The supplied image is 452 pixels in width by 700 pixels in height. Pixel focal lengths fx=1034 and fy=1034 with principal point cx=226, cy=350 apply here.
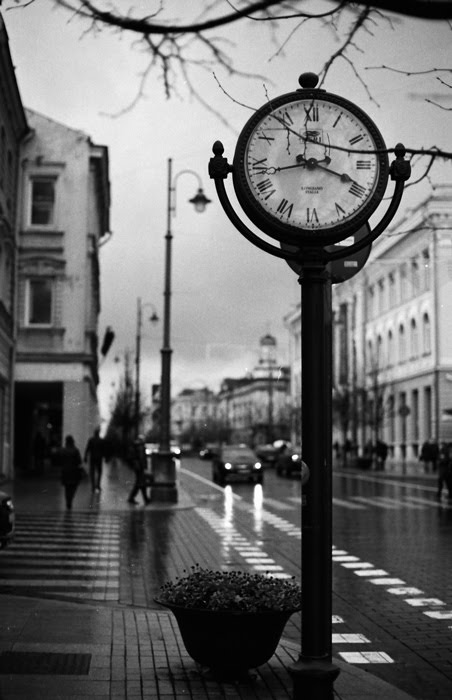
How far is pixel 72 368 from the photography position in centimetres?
4000

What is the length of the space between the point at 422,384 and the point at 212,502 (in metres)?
41.3

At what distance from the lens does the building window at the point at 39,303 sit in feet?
131

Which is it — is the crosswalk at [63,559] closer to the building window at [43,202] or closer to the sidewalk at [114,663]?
the sidewalk at [114,663]

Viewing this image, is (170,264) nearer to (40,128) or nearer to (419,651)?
(40,128)

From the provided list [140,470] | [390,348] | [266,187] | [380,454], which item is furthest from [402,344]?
[266,187]

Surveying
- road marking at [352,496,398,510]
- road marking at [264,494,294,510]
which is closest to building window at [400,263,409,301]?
road marking at [352,496,398,510]

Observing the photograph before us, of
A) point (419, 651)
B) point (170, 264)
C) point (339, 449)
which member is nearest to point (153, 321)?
point (170, 264)

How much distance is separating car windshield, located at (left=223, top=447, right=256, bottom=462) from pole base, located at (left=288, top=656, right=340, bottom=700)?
39.1 metres

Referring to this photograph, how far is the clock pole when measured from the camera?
18.6ft

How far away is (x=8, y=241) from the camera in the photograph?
115ft

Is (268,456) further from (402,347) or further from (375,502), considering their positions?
(375,502)

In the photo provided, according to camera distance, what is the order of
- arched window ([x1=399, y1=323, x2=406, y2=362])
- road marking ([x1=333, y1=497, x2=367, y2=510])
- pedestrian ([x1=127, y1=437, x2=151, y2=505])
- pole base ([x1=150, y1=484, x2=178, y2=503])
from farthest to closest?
1. arched window ([x1=399, y1=323, x2=406, y2=362])
2. pole base ([x1=150, y1=484, x2=178, y2=503])
3. pedestrian ([x1=127, y1=437, x2=151, y2=505])
4. road marking ([x1=333, y1=497, x2=367, y2=510])

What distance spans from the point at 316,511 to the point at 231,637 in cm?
152

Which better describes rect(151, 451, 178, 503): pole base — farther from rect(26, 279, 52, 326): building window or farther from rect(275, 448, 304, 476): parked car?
rect(275, 448, 304, 476): parked car
